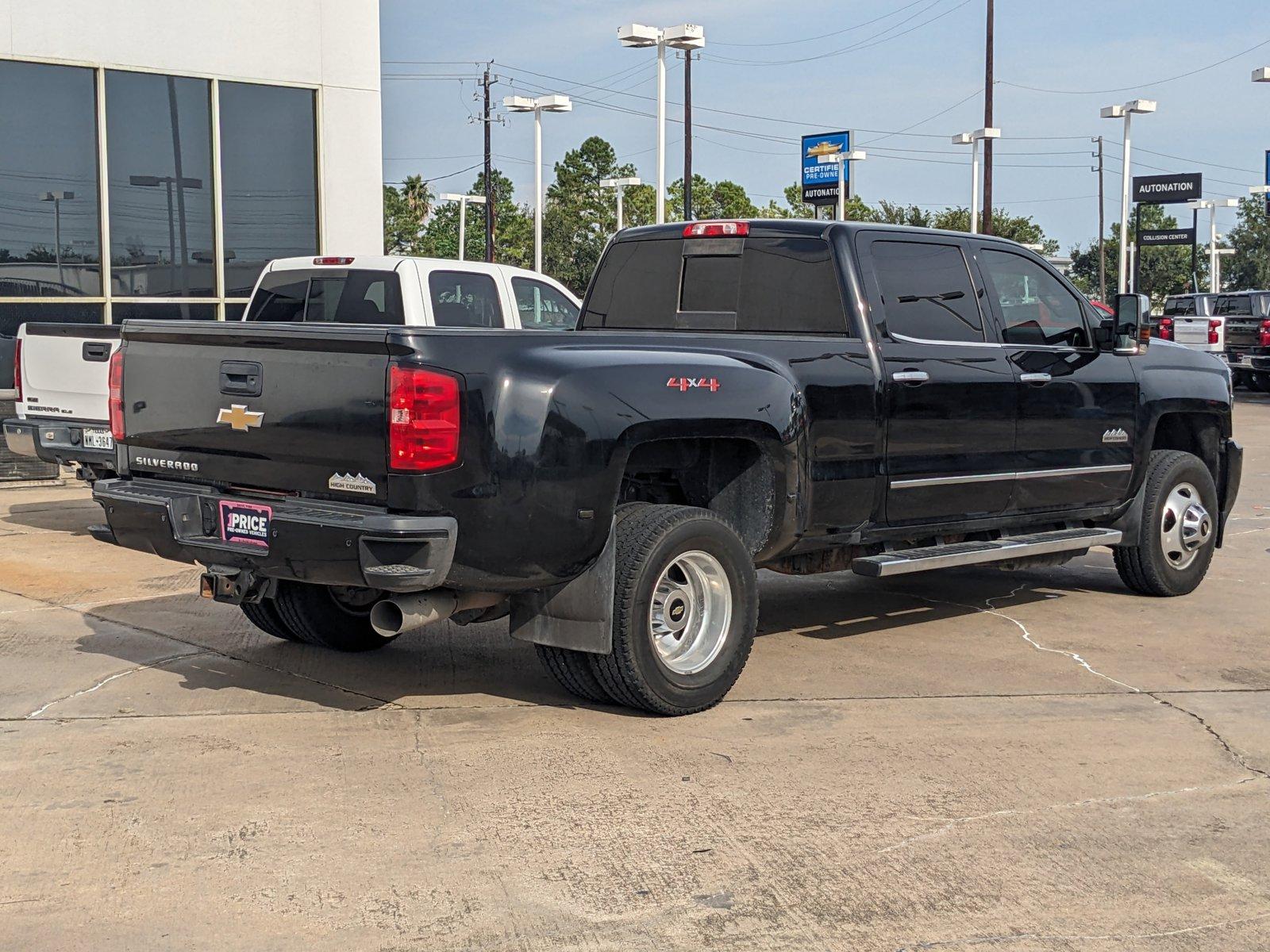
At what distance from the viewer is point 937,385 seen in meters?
7.44

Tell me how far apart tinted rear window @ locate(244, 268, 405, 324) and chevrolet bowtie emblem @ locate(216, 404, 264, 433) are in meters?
4.46

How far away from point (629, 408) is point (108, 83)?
12.4 metres

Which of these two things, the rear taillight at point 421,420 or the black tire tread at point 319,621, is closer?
the rear taillight at point 421,420

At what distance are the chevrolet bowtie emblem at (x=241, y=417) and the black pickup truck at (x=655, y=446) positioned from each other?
0.01 m

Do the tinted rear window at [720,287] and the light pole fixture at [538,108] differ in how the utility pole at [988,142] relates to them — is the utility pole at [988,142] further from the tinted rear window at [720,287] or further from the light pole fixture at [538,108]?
the tinted rear window at [720,287]

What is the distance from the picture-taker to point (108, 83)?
16.3 meters

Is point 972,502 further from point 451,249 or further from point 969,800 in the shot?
point 451,249

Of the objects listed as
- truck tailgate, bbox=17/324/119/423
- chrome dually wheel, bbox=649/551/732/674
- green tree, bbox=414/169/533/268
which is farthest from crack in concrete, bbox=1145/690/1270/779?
green tree, bbox=414/169/533/268

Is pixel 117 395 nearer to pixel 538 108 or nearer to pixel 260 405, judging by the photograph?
pixel 260 405

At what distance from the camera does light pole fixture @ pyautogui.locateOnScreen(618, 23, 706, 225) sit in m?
30.6

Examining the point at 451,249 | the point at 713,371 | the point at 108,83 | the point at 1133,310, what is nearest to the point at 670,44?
the point at 108,83

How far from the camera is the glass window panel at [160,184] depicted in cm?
1645

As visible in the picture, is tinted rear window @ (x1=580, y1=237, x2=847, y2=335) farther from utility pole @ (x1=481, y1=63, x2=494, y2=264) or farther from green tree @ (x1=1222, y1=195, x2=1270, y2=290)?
green tree @ (x1=1222, y1=195, x2=1270, y2=290)

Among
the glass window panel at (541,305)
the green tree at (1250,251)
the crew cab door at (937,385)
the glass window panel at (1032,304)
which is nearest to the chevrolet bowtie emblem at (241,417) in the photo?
the crew cab door at (937,385)
